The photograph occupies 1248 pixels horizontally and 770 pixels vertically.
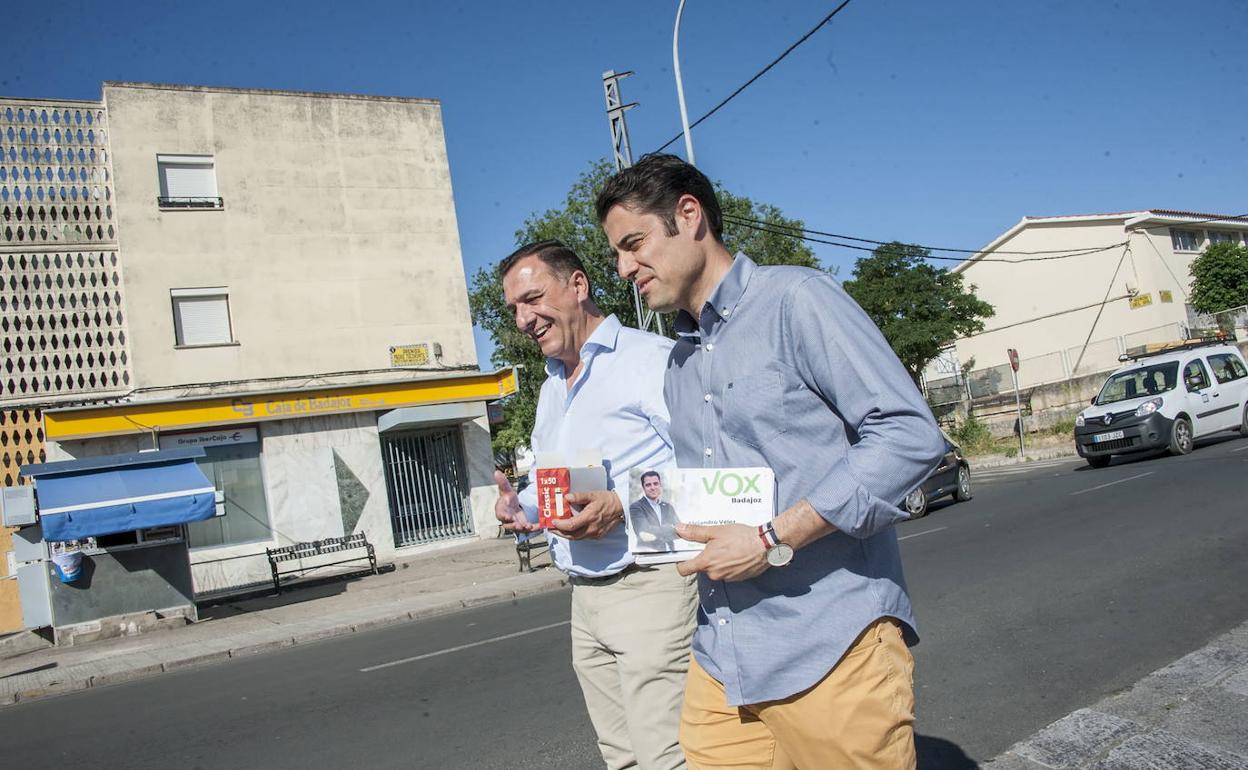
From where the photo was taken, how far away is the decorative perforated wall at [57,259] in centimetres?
1759

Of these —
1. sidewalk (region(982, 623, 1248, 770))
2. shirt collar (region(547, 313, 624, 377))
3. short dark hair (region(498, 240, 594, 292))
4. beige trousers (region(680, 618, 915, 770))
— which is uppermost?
short dark hair (region(498, 240, 594, 292))

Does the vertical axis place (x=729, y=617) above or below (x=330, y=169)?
below

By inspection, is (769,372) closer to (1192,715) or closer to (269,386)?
(1192,715)

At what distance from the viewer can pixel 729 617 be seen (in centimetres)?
212

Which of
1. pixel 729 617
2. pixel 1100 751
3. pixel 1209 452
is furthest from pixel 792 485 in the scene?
pixel 1209 452

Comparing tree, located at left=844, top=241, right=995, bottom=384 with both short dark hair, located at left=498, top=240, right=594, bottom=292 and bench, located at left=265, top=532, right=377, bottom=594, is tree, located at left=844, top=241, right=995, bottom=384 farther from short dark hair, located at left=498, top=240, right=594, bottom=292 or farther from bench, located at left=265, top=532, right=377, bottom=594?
short dark hair, located at left=498, top=240, right=594, bottom=292

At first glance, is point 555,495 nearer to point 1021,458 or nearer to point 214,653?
point 214,653

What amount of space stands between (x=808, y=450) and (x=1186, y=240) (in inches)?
1961

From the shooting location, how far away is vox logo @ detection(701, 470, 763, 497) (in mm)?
2010

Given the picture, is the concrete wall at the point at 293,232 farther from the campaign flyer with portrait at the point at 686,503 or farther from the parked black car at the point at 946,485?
the campaign flyer with portrait at the point at 686,503

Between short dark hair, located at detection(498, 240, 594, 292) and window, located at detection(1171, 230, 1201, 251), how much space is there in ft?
155

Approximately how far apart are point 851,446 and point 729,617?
0.48 meters

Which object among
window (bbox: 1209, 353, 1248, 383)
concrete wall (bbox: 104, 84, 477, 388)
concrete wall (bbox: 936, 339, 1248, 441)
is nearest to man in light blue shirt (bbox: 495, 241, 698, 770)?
concrete wall (bbox: 104, 84, 477, 388)

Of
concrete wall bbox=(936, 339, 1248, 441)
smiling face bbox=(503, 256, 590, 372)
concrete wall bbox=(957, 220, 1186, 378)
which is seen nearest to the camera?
smiling face bbox=(503, 256, 590, 372)
